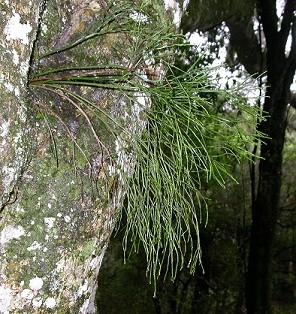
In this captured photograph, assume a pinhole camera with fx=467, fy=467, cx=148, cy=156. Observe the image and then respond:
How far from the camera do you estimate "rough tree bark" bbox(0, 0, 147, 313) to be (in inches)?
39.8

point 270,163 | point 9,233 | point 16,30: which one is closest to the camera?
point 16,30

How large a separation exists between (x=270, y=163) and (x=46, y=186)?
4368mm

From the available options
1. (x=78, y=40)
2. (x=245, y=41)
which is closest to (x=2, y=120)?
(x=78, y=40)

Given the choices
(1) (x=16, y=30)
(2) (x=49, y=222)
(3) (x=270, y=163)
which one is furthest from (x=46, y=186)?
(3) (x=270, y=163)

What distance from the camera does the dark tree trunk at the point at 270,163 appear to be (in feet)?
16.6

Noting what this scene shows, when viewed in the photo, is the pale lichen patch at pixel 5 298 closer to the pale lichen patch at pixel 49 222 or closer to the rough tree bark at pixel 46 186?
the rough tree bark at pixel 46 186

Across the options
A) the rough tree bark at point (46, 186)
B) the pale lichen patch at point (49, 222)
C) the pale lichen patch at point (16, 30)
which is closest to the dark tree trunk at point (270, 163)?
the rough tree bark at point (46, 186)

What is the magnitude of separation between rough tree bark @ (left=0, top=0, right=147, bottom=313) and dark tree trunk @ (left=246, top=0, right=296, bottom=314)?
377 cm

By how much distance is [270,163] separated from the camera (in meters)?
5.24

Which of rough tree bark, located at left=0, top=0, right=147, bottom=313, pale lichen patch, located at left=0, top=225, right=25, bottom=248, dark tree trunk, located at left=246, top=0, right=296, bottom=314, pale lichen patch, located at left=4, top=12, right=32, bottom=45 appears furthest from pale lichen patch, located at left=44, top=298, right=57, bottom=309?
dark tree trunk, located at left=246, top=0, right=296, bottom=314

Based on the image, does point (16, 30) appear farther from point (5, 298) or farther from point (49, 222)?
point (5, 298)

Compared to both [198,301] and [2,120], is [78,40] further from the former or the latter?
[198,301]

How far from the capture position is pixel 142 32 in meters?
1.42

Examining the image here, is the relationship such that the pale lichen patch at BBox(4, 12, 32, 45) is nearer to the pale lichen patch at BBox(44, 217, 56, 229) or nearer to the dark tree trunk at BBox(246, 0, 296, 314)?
the pale lichen patch at BBox(44, 217, 56, 229)
